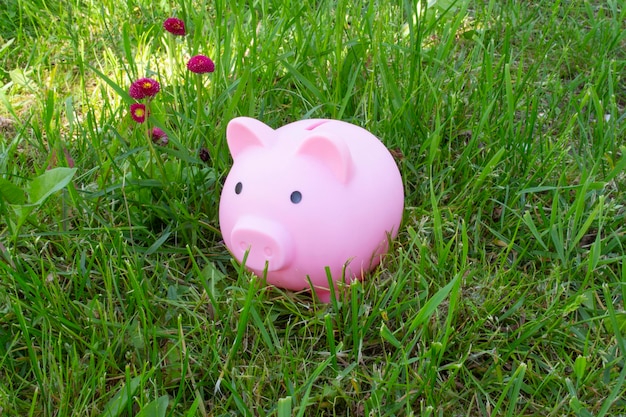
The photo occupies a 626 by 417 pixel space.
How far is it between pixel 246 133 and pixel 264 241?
26cm

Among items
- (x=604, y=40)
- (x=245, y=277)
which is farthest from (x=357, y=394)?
(x=604, y=40)

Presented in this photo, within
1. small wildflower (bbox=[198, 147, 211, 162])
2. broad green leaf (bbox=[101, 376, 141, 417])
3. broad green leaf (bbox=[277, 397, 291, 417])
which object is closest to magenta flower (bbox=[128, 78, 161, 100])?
small wildflower (bbox=[198, 147, 211, 162])

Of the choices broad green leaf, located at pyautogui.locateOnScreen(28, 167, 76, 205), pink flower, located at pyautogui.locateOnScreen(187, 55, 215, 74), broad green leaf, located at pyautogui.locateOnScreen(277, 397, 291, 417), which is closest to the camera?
broad green leaf, located at pyautogui.locateOnScreen(277, 397, 291, 417)

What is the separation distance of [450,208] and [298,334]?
1.77ft

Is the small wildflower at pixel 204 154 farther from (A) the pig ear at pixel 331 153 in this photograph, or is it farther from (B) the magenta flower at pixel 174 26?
(A) the pig ear at pixel 331 153

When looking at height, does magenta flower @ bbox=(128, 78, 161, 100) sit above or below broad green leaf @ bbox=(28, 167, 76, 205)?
above

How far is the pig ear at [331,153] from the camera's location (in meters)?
1.38


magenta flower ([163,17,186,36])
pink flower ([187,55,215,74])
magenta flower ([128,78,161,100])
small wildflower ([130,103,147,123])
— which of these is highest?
magenta flower ([163,17,186,36])

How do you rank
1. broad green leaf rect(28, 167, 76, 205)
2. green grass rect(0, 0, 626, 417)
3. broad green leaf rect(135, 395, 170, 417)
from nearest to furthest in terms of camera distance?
broad green leaf rect(135, 395, 170, 417) → green grass rect(0, 0, 626, 417) → broad green leaf rect(28, 167, 76, 205)

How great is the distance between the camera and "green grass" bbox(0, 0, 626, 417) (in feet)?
4.41

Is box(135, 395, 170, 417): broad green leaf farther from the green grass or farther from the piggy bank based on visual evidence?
the piggy bank

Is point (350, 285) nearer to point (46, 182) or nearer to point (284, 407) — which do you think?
point (284, 407)

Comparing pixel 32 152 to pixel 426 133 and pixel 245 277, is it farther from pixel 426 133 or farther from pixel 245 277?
pixel 426 133

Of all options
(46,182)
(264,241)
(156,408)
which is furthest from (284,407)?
(46,182)
